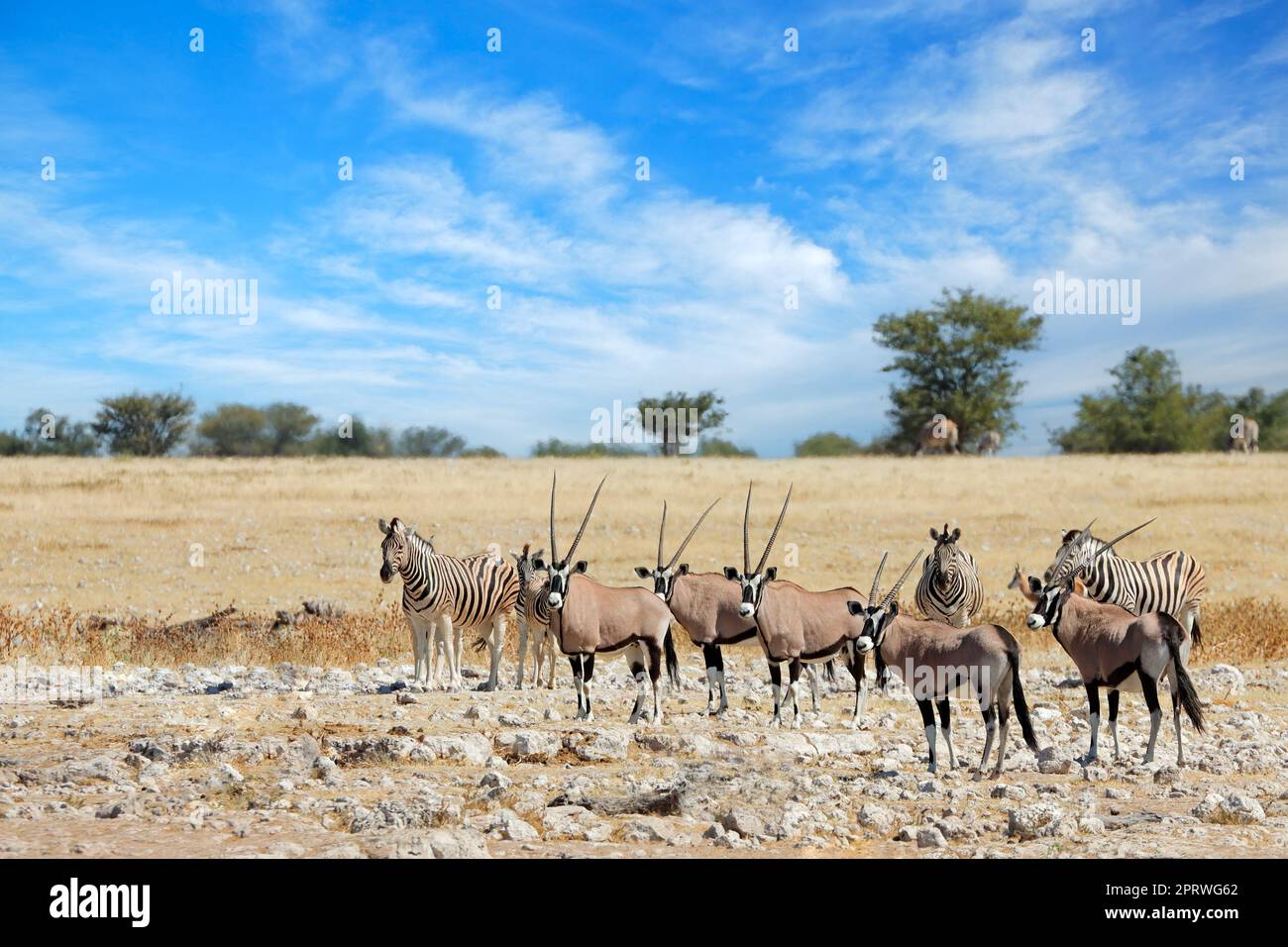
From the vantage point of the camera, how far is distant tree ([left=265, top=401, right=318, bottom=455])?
3179 inches

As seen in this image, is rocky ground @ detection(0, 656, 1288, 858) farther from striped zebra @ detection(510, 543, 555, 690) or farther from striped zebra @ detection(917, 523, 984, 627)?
striped zebra @ detection(917, 523, 984, 627)

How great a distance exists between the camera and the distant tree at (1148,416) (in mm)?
75375

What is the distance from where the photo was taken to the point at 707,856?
6.95 m

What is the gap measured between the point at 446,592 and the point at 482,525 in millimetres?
18300

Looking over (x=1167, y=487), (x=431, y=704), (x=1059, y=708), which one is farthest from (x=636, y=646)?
(x=1167, y=487)

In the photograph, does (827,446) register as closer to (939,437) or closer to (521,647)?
(939,437)

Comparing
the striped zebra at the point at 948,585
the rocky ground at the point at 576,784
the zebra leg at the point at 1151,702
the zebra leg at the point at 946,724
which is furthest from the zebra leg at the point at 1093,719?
the striped zebra at the point at 948,585

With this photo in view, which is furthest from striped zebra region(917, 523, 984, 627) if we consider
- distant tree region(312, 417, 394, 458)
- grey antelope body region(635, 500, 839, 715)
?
distant tree region(312, 417, 394, 458)

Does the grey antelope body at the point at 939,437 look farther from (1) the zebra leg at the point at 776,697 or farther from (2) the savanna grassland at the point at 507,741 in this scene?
(1) the zebra leg at the point at 776,697

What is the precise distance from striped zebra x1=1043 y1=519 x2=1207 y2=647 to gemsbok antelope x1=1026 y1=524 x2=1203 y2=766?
3541 millimetres

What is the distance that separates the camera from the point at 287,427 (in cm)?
8150
